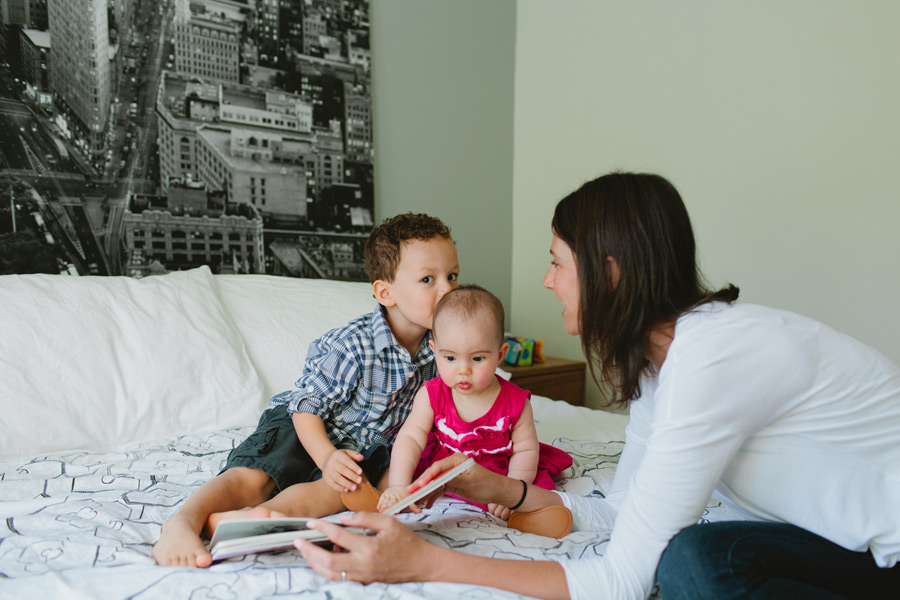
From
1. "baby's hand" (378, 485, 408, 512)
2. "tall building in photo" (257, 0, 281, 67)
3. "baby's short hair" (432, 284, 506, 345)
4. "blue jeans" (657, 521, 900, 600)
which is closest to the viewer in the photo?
"blue jeans" (657, 521, 900, 600)

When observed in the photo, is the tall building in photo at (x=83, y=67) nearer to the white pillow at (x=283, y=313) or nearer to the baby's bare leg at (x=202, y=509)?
the white pillow at (x=283, y=313)

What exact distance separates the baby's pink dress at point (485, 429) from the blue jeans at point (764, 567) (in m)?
0.44

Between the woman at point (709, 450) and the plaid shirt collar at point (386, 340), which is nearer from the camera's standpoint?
the woman at point (709, 450)

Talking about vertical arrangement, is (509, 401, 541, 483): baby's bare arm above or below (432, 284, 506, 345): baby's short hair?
below

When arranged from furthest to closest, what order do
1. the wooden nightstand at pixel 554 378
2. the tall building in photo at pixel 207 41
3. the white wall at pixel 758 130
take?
the wooden nightstand at pixel 554 378, the tall building in photo at pixel 207 41, the white wall at pixel 758 130

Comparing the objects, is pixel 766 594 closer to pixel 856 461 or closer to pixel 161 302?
pixel 856 461

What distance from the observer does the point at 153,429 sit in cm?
155

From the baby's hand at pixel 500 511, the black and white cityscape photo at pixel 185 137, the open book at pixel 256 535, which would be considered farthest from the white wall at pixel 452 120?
the open book at pixel 256 535

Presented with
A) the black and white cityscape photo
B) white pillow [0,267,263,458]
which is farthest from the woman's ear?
the black and white cityscape photo

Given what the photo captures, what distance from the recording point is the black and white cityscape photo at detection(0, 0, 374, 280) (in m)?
1.85

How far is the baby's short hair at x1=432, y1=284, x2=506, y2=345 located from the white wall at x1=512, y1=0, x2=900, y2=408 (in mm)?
1446

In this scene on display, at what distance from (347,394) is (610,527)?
23.0 inches

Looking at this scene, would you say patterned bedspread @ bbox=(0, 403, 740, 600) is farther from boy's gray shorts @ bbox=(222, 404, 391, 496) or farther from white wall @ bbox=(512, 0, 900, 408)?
white wall @ bbox=(512, 0, 900, 408)

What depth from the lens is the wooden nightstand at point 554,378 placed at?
2.49m
